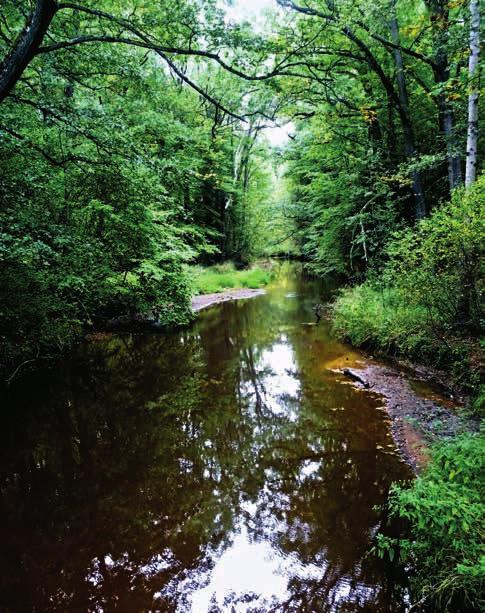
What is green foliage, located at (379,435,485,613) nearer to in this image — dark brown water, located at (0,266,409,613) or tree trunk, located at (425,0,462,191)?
dark brown water, located at (0,266,409,613)

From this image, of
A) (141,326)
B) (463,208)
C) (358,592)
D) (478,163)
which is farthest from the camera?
(141,326)

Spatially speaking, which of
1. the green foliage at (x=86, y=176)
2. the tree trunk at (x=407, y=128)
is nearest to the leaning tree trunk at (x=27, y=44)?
the green foliage at (x=86, y=176)

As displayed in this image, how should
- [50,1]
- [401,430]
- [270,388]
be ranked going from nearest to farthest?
[50,1] → [401,430] → [270,388]

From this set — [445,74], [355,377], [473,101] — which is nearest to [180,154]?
[473,101]

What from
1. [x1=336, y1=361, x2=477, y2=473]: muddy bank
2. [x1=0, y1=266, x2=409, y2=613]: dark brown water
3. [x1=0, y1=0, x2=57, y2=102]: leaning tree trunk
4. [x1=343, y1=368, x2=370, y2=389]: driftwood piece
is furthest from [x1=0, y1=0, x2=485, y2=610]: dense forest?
[x1=343, y1=368, x2=370, y2=389]: driftwood piece

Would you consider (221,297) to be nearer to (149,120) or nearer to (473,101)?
(149,120)

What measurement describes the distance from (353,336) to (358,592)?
23.5 ft

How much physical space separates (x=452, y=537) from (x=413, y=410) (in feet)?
12.1

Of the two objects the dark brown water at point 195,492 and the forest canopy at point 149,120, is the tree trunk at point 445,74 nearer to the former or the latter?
the forest canopy at point 149,120

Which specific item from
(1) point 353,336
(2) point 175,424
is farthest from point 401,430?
(1) point 353,336

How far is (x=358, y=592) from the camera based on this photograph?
116 inches

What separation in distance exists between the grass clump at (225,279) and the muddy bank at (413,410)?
13.6 metres

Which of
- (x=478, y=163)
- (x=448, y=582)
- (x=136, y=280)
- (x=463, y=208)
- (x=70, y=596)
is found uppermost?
(x=478, y=163)

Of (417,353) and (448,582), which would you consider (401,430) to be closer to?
(417,353)
